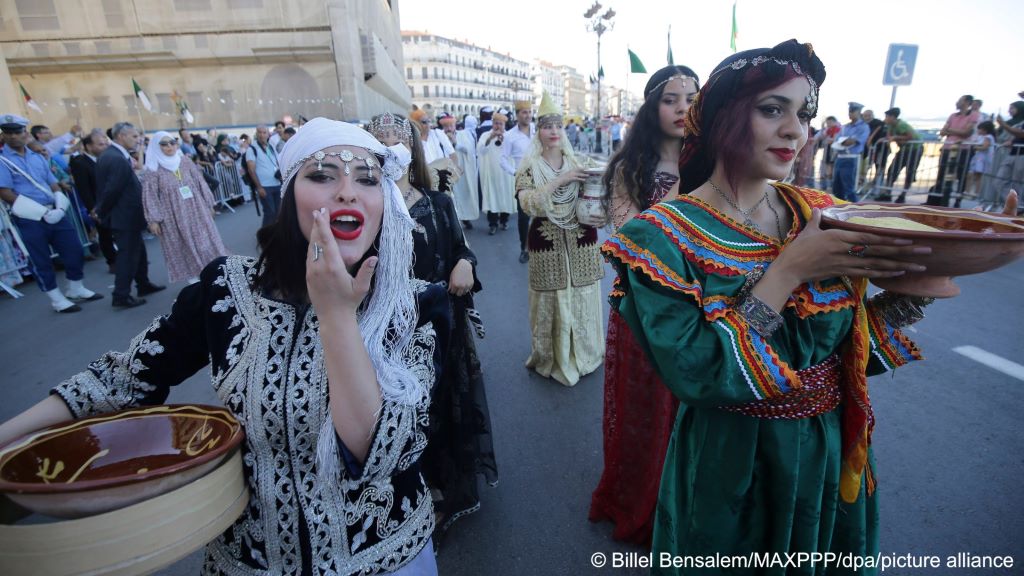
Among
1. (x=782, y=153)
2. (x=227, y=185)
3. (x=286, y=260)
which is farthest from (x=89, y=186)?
(x=782, y=153)

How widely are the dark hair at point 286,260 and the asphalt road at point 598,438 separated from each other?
5.51 feet

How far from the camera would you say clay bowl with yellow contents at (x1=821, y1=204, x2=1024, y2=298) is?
41.3 inches

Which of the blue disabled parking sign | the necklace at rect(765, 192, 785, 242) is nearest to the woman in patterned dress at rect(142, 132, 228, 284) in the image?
the necklace at rect(765, 192, 785, 242)

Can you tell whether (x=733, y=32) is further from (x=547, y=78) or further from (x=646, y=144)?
(x=547, y=78)

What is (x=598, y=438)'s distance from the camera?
3355 millimetres

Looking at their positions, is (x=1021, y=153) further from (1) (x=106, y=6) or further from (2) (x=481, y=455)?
(1) (x=106, y=6)

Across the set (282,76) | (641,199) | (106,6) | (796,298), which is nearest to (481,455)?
(641,199)

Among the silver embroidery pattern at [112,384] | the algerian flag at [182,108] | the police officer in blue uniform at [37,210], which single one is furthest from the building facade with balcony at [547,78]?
the silver embroidery pattern at [112,384]

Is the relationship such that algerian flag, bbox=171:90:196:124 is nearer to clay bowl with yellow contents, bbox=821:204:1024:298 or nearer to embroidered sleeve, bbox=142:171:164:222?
embroidered sleeve, bbox=142:171:164:222

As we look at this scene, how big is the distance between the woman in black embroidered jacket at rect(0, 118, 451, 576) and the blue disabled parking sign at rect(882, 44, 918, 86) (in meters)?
12.5

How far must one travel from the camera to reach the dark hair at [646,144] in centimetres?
256

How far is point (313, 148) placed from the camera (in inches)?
52.7

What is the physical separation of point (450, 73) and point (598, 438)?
115 metres

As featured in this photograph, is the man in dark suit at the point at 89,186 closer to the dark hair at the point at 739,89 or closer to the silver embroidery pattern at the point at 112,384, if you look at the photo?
the silver embroidery pattern at the point at 112,384
